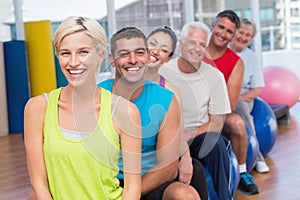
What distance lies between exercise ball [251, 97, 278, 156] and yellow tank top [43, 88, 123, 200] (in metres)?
2.25

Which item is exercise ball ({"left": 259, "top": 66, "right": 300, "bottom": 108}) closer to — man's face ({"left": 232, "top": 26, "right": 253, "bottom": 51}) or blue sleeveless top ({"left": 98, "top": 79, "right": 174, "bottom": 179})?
man's face ({"left": 232, "top": 26, "right": 253, "bottom": 51})

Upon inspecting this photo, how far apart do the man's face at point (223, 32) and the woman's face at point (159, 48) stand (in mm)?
1180

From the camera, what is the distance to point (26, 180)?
387 cm

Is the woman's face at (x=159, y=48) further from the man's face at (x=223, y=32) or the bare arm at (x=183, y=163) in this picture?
the man's face at (x=223, y=32)

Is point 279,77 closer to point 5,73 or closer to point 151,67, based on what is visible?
point 5,73

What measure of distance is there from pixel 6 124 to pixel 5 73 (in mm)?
Result: 511

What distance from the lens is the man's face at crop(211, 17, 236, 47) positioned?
132 inches

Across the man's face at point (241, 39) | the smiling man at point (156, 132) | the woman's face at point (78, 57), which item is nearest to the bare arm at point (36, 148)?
the woman's face at point (78, 57)

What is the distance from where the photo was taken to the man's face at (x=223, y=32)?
11.0 ft

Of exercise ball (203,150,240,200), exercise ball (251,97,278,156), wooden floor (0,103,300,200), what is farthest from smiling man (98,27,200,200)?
exercise ball (251,97,278,156)

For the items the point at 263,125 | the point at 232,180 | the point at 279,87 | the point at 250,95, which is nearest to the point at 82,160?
the point at 232,180

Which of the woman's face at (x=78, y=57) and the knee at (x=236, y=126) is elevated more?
the woman's face at (x=78, y=57)

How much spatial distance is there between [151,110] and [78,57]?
17.5 inches

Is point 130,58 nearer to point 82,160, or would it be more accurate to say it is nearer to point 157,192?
point 82,160
